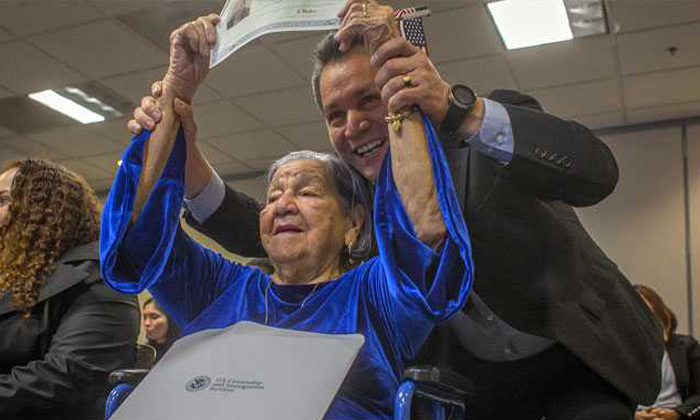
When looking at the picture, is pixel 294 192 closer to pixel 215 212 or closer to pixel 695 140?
pixel 215 212

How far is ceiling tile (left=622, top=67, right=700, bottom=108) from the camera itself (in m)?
4.55

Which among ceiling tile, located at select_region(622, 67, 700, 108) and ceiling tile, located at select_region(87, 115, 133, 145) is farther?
ceiling tile, located at select_region(87, 115, 133, 145)

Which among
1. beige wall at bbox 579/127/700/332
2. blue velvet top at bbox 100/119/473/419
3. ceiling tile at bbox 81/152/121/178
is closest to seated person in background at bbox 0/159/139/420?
blue velvet top at bbox 100/119/473/419

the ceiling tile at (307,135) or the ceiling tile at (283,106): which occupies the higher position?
the ceiling tile at (283,106)

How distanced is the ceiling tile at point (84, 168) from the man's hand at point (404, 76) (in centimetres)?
568

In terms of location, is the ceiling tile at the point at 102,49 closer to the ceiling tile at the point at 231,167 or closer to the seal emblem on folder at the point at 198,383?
the ceiling tile at the point at 231,167

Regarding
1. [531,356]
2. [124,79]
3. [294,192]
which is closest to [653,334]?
[531,356]

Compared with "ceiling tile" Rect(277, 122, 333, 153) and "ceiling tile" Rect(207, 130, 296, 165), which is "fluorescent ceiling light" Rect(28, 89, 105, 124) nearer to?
"ceiling tile" Rect(207, 130, 296, 165)

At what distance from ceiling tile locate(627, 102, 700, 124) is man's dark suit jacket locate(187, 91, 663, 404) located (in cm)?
423

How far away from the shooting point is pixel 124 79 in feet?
15.5

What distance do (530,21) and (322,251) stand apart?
3016 millimetres

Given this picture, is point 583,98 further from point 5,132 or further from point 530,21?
point 5,132

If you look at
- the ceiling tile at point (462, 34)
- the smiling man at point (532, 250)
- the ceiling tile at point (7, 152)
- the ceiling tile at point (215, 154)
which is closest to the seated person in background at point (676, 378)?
the ceiling tile at point (462, 34)

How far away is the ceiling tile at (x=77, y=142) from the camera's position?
5.73 metres
